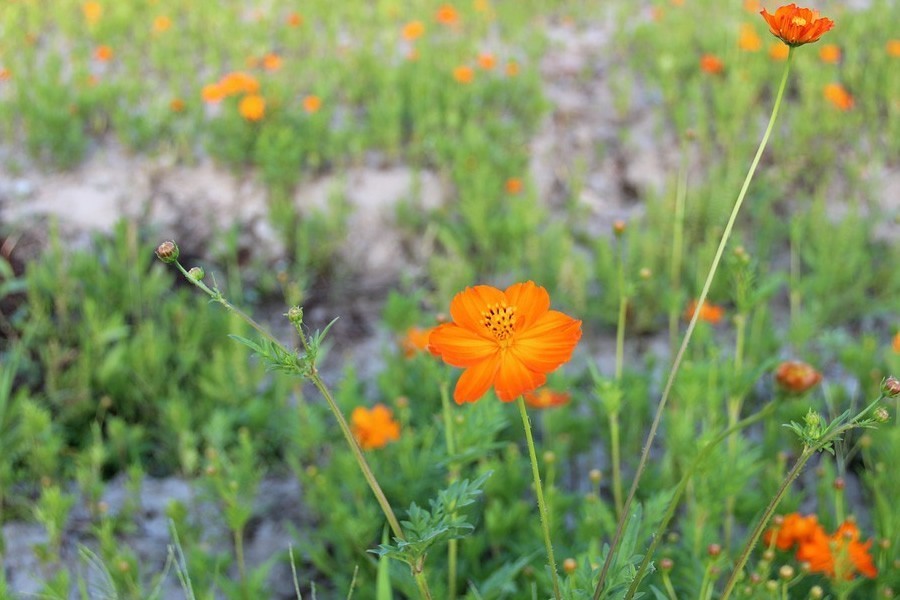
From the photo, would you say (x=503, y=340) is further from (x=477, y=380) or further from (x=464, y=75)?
(x=464, y=75)

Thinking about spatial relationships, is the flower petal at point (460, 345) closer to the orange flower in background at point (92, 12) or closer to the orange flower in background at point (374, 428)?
the orange flower in background at point (374, 428)

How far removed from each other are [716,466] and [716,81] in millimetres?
2876

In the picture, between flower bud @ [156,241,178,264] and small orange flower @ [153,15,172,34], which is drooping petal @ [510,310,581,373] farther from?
small orange flower @ [153,15,172,34]

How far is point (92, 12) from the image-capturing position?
4480mm

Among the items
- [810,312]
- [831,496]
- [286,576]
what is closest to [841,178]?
[810,312]

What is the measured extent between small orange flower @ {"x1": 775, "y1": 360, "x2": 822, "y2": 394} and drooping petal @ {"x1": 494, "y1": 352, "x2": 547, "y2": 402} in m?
0.29

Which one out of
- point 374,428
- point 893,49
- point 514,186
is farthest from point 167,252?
point 893,49

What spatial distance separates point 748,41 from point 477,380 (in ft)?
11.6

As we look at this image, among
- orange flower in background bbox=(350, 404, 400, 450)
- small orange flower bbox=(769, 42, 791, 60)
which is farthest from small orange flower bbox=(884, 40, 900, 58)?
orange flower in background bbox=(350, 404, 400, 450)

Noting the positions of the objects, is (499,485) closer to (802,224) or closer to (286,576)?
(286,576)

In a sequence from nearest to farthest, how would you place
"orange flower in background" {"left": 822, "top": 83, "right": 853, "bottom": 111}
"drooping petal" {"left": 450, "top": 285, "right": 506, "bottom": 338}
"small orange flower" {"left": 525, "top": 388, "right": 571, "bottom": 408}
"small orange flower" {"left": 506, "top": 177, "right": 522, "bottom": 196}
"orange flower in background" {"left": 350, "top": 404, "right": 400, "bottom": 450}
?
"drooping petal" {"left": 450, "top": 285, "right": 506, "bottom": 338} < "orange flower in background" {"left": 350, "top": 404, "right": 400, "bottom": 450} < "small orange flower" {"left": 525, "top": 388, "right": 571, "bottom": 408} < "small orange flower" {"left": 506, "top": 177, "right": 522, "bottom": 196} < "orange flower in background" {"left": 822, "top": 83, "right": 853, "bottom": 111}

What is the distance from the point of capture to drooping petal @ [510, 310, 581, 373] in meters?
1.01

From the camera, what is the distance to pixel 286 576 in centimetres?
205

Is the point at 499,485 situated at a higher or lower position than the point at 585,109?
lower
